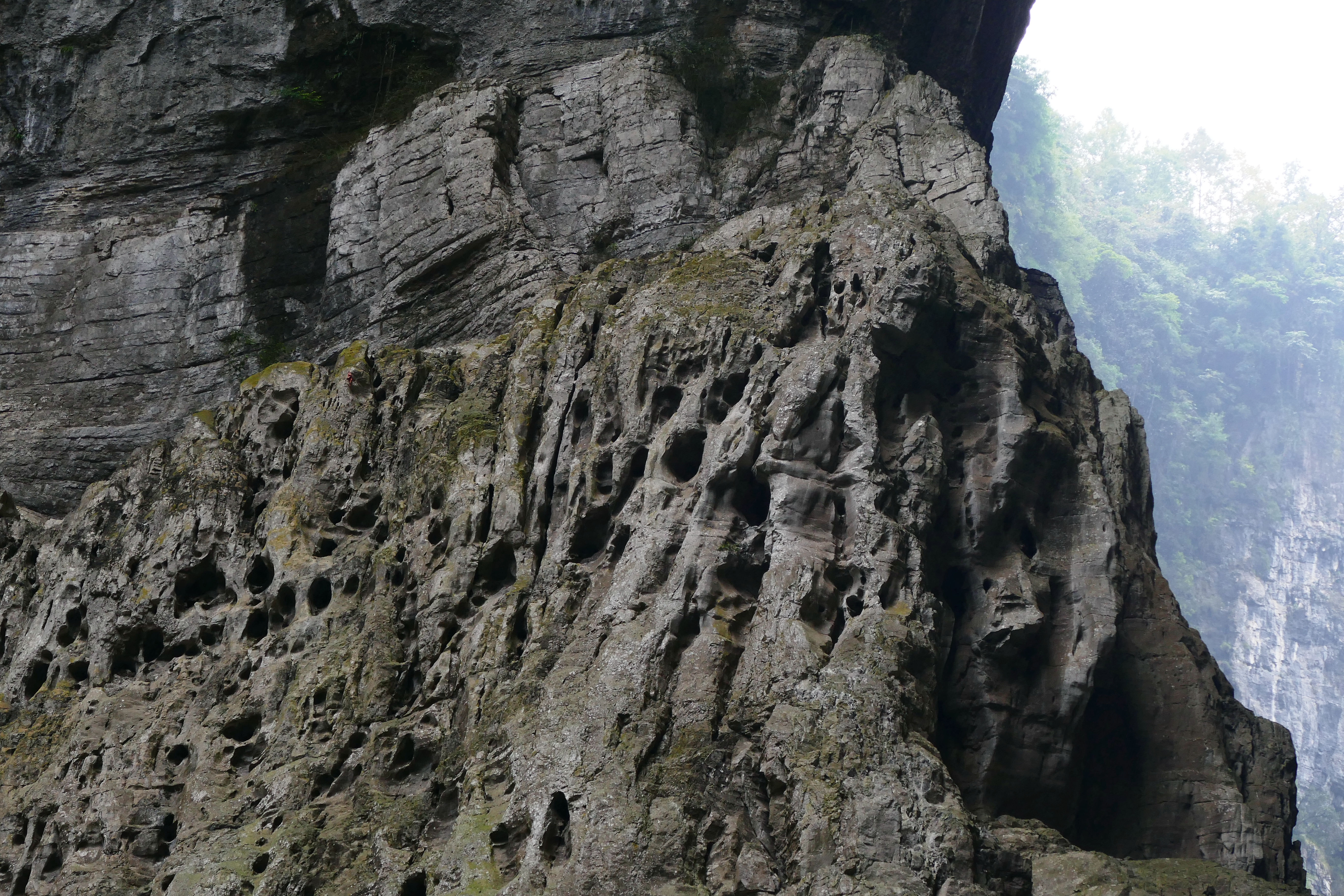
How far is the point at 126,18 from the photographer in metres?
34.2

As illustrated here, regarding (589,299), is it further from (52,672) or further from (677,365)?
(52,672)

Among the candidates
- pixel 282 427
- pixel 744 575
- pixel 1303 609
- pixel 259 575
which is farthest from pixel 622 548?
pixel 1303 609

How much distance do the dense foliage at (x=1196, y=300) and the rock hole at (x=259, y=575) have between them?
196ft

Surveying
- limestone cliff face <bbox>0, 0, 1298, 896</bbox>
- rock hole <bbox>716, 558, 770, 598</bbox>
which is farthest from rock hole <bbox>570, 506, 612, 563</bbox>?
rock hole <bbox>716, 558, 770, 598</bbox>

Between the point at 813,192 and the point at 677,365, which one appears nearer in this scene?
the point at 677,365

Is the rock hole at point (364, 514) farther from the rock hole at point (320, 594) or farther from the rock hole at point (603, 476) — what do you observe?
the rock hole at point (603, 476)

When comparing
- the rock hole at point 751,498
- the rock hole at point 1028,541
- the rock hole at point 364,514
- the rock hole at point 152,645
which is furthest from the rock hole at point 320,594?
the rock hole at point 1028,541

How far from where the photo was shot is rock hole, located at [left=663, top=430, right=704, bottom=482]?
19.1 meters

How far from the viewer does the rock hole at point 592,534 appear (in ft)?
63.6

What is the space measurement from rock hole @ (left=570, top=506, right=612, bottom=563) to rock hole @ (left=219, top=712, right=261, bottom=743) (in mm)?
5550

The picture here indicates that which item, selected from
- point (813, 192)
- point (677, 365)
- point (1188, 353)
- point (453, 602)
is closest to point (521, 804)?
point (453, 602)

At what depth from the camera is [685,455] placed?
1927 cm

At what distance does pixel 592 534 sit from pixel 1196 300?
265 feet

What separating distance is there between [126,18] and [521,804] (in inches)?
1030
